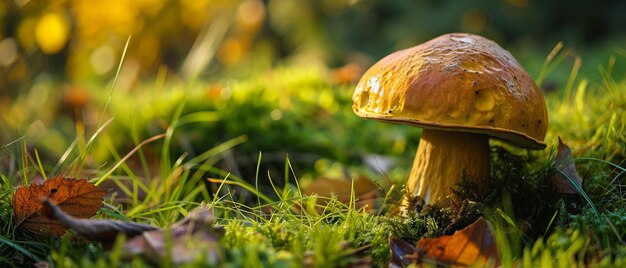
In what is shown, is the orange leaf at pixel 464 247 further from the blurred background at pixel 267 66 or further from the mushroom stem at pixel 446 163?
the blurred background at pixel 267 66

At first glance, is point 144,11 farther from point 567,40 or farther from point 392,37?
point 567,40

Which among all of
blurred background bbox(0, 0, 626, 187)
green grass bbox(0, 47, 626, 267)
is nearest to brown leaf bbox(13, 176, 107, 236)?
green grass bbox(0, 47, 626, 267)

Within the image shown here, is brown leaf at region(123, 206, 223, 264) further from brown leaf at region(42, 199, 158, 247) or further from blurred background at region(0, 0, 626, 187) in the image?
Result: blurred background at region(0, 0, 626, 187)

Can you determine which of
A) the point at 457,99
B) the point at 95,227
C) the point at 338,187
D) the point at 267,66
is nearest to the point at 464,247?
the point at 457,99

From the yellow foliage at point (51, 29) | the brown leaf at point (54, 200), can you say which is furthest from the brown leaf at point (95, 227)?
the yellow foliage at point (51, 29)

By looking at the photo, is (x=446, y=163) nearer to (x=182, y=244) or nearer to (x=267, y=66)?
(x=182, y=244)

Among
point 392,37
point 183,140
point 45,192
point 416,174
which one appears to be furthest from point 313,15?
point 45,192

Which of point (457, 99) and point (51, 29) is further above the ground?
point (457, 99)
